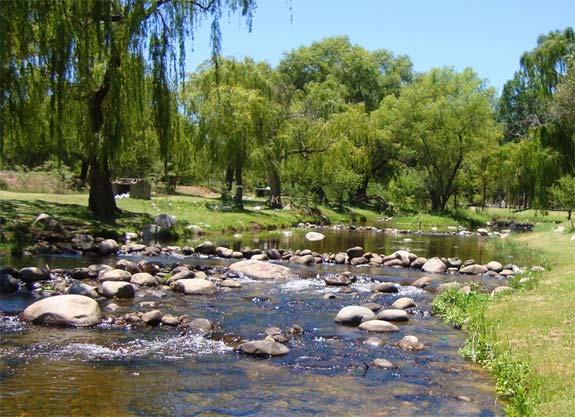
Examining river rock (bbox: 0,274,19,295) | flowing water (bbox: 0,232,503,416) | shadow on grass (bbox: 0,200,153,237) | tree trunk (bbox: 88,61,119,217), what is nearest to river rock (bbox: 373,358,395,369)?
flowing water (bbox: 0,232,503,416)

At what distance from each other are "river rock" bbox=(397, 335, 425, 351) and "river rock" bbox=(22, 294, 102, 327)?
4.94 meters

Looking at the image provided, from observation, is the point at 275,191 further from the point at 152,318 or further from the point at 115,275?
the point at 152,318

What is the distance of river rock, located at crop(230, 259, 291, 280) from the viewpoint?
1542 centimetres

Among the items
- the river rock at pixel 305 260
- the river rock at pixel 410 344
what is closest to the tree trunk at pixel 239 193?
the river rock at pixel 305 260

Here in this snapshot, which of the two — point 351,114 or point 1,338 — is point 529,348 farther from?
point 351,114

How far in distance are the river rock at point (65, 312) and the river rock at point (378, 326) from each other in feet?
14.8

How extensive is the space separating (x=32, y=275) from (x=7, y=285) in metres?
0.95

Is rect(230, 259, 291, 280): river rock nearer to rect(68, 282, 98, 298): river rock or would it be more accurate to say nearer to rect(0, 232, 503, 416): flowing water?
rect(0, 232, 503, 416): flowing water

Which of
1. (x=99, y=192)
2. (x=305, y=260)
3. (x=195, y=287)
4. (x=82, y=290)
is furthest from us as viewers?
(x=99, y=192)

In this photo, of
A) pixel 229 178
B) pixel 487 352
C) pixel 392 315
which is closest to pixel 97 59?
pixel 392 315

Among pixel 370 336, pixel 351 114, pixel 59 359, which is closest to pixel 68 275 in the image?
pixel 59 359

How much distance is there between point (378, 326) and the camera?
10.2 metres

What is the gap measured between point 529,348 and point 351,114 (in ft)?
105

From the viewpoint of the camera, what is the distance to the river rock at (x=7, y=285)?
38.8 feet
